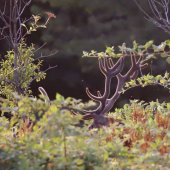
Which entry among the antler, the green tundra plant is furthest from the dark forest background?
the antler

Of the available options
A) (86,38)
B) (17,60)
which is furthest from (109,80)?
(86,38)

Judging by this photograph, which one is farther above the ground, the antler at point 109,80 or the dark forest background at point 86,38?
the dark forest background at point 86,38

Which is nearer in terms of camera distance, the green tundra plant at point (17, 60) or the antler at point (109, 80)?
the antler at point (109, 80)

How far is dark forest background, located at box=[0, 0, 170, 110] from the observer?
528 centimetres

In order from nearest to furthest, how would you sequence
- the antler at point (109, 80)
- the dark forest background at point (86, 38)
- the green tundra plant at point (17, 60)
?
→ the antler at point (109, 80)
the green tundra plant at point (17, 60)
the dark forest background at point (86, 38)

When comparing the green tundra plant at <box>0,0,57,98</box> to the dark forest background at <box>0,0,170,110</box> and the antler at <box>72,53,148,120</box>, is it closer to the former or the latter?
the antler at <box>72,53,148,120</box>

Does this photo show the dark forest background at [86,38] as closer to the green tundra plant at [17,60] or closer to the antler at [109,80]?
the green tundra plant at [17,60]

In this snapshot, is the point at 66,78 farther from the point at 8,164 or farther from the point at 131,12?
the point at 8,164

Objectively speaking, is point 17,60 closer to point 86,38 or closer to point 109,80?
point 109,80

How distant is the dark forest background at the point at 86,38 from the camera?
5277 millimetres

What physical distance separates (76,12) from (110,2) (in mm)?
921

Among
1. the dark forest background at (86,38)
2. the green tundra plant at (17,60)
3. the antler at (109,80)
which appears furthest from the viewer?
the dark forest background at (86,38)

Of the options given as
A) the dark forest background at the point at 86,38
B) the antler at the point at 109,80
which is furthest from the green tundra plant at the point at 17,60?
the dark forest background at the point at 86,38

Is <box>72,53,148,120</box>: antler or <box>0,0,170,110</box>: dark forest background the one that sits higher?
<box>0,0,170,110</box>: dark forest background
